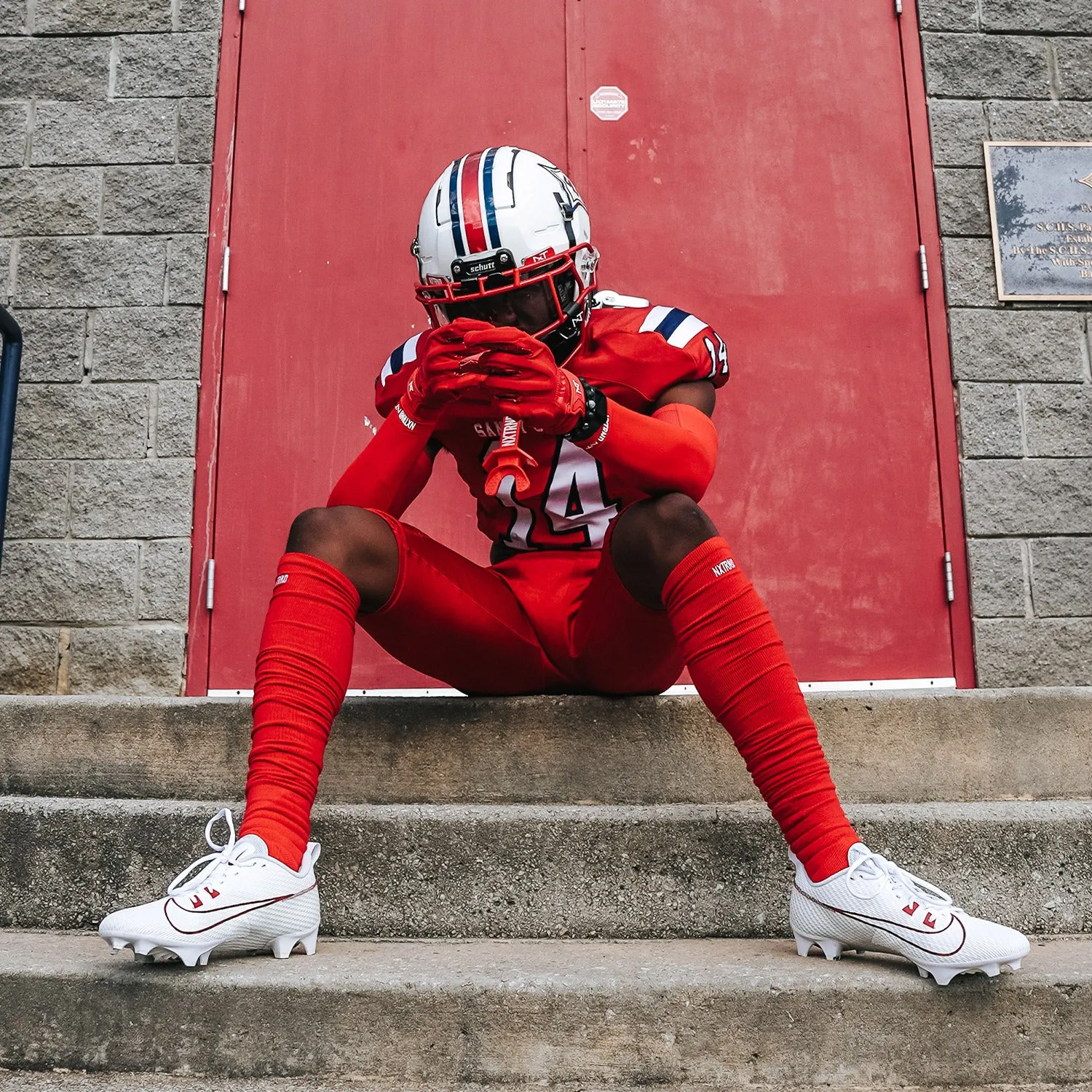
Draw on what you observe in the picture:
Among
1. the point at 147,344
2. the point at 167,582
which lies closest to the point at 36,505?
the point at 167,582

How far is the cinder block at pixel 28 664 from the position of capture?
117 inches

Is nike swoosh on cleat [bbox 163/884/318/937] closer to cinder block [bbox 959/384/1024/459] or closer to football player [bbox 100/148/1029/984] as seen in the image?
football player [bbox 100/148/1029/984]

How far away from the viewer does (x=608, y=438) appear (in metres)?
1.62

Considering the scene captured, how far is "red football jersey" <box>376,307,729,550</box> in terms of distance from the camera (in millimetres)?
1868

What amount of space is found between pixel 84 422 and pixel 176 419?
0.85 ft

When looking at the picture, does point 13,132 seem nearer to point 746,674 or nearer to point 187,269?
point 187,269

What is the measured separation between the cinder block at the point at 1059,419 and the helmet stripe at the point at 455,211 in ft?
6.30

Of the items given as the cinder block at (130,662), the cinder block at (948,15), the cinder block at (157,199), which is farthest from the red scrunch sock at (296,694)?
the cinder block at (948,15)

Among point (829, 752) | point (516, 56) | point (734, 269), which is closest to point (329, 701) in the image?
point (829, 752)

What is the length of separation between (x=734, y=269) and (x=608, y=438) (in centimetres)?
173

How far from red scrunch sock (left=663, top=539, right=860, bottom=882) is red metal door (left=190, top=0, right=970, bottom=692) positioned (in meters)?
1.52

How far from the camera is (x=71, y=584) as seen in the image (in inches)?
119

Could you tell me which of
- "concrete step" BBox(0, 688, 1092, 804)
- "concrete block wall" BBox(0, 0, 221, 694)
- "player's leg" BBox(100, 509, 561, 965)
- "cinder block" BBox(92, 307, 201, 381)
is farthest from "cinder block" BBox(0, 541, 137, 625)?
"player's leg" BBox(100, 509, 561, 965)

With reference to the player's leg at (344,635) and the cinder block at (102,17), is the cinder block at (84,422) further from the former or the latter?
the player's leg at (344,635)
